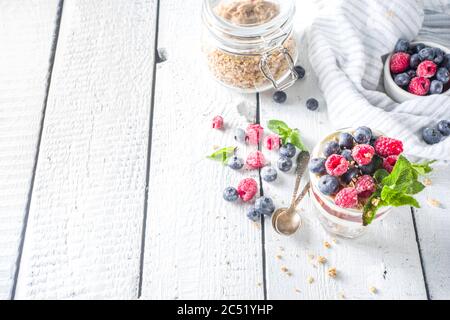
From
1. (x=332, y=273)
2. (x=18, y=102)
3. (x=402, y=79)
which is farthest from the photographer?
(x=18, y=102)

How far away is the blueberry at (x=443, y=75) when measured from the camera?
1.12 meters

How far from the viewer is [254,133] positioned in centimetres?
117

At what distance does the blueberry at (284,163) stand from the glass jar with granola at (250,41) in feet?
0.53

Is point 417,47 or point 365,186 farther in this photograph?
point 417,47

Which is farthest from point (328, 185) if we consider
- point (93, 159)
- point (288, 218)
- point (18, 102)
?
point (18, 102)

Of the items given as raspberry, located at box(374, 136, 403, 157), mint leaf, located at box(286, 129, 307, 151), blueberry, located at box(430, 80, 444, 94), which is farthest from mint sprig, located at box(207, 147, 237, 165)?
blueberry, located at box(430, 80, 444, 94)

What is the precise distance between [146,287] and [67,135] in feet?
1.35

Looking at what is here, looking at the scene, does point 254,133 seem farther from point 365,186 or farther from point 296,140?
point 365,186

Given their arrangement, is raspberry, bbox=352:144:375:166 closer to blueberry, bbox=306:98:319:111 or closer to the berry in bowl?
the berry in bowl

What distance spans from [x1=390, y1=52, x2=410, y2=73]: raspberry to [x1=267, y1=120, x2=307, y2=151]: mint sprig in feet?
0.85

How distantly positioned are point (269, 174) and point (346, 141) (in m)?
0.21

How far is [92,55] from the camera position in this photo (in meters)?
1.32

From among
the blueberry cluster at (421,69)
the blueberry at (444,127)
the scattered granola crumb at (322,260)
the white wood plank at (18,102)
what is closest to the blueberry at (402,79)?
the blueberry cluster at (421,69)

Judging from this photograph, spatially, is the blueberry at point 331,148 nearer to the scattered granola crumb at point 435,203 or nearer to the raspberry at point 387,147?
the raspberry at point 387,147
